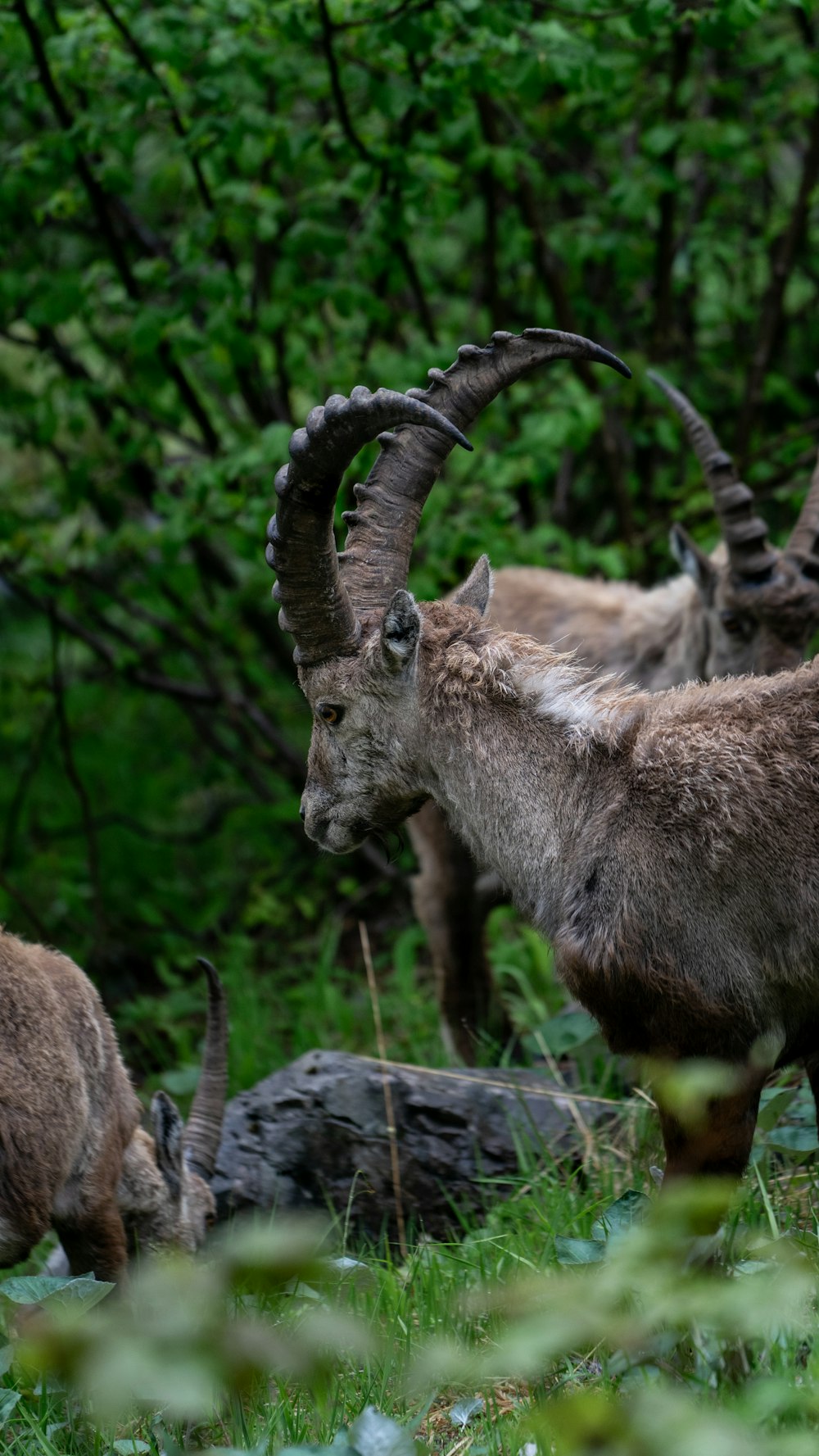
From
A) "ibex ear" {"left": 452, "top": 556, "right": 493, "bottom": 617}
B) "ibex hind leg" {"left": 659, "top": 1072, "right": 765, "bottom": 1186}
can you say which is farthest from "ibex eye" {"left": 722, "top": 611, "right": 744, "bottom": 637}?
"ibex hind leg" {"left": 659, "top": 1072, "right": 765, "bottom": 1186}

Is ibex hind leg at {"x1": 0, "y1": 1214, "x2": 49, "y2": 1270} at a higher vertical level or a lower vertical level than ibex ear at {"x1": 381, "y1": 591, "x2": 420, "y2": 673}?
lower

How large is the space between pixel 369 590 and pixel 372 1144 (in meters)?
2.31

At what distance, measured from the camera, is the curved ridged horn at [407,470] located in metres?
4.33

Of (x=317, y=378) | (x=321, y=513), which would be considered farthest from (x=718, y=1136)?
(x=317, y=378)

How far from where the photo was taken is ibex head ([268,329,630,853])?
4016 mm

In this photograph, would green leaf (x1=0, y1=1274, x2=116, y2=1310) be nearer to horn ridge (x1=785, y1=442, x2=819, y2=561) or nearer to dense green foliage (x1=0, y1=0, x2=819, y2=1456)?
dense green foliage (x1=0, y1=0, x2=819, y2=1456)

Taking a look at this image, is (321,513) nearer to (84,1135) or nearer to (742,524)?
(84,1135)

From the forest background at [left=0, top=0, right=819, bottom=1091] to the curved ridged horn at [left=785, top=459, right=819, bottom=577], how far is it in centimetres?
97

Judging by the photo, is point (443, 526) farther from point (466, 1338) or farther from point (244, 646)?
point (466, 1338)

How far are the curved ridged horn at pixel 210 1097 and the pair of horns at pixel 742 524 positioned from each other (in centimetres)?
347

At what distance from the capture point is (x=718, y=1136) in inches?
142

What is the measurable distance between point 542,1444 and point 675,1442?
1372 millimetres

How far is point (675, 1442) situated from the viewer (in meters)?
1.69

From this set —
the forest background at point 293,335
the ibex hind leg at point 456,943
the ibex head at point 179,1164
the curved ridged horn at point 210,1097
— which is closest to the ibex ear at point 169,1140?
the ibex head at point 179,1164
